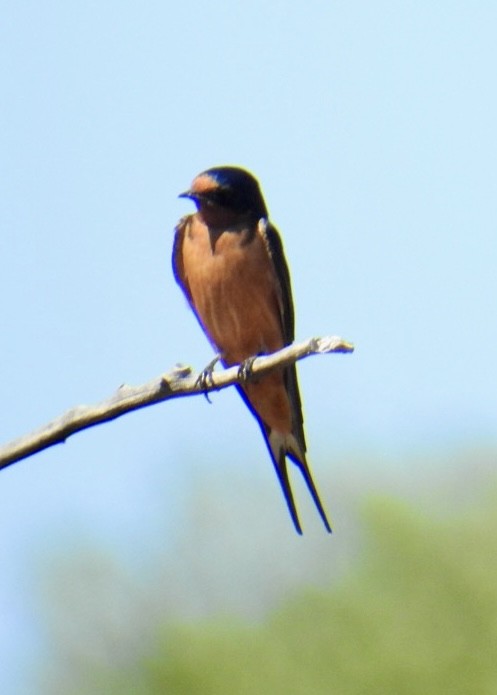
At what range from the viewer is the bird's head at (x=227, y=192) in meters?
5.79

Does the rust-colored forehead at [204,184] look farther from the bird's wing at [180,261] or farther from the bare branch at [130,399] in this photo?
the bare branch at [130,399]

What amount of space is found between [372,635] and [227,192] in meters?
5.73

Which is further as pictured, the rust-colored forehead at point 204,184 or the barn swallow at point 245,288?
the rust-colored forehead at point 204,184

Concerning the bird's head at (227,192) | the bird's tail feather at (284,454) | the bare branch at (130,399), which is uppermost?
the bird's head at (227,192)

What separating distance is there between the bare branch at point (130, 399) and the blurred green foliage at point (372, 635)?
→ 22.6 ft

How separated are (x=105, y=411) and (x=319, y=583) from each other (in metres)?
7.63

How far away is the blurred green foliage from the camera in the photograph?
10.7 metres

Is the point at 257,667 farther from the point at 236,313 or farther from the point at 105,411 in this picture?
the point at 105,411

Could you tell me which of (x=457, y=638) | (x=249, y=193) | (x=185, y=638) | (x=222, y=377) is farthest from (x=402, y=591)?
(x=222, y=377)

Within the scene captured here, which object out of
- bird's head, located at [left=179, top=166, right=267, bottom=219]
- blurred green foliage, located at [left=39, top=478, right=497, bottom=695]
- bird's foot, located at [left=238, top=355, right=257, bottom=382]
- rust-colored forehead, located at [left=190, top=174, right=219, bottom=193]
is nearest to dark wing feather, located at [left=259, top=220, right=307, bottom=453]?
bird's head, located at [left=179, top=166, right=267, bottom=219]

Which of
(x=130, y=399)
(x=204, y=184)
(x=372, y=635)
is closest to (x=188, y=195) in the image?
(x=204, y=184)

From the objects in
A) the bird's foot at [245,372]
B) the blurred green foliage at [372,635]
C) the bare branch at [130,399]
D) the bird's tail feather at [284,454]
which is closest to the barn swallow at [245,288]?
the bird's tail feather at [284,454]

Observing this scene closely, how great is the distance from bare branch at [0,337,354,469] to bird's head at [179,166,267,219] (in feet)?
6.13

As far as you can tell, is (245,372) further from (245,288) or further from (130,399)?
(245,288)
